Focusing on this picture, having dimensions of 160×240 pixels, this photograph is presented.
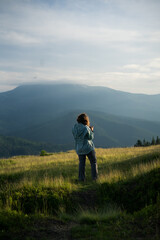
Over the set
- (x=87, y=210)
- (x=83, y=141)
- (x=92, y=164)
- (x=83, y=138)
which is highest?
(x=83, y=138)

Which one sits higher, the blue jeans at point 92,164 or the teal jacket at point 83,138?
the teal jacket at point 83,138

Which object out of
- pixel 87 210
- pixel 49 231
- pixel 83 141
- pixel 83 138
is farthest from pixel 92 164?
pixel 49 231

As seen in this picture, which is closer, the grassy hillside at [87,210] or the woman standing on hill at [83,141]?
the grassy hillside at [87,210]

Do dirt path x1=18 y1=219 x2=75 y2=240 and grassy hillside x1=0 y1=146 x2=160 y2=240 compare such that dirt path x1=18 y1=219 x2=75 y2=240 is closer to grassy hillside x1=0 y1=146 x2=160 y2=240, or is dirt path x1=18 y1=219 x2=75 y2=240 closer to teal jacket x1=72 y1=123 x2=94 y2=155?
grassy hillside x1=0 y1=146 x2=160 y2=240

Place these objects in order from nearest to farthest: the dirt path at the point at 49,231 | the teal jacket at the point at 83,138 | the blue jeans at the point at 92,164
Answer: the dirt path at the point at 49,231
the teal jacket at the point at 83,138
the blue jeans at the point at 92,164

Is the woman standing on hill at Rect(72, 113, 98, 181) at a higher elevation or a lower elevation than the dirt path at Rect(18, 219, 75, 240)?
higher

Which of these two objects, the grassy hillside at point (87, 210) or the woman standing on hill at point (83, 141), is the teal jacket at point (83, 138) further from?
the grassy hillside at point (87, 210)

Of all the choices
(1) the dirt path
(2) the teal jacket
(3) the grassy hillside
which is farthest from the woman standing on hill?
(1) the dirt path

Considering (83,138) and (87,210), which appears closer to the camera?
(87,210)

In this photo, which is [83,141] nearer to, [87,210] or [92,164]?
[92,164]

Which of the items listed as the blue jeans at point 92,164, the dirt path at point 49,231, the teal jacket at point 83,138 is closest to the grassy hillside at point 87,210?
the dirt path at point 49,231

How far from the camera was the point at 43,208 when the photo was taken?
6723mm

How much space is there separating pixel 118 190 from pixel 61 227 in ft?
9.48

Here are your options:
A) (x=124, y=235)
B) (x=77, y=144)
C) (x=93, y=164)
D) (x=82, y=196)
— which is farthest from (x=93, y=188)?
(x=124, y=235)
